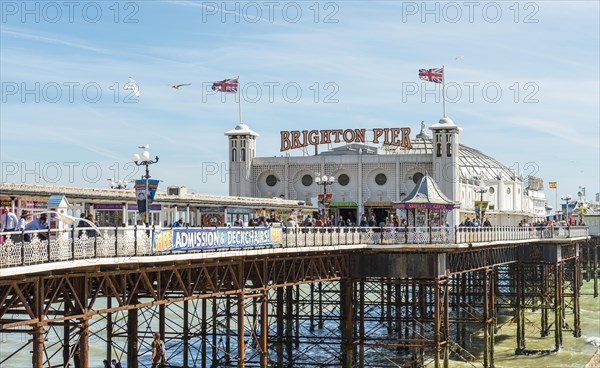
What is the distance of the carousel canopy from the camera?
5153 cm

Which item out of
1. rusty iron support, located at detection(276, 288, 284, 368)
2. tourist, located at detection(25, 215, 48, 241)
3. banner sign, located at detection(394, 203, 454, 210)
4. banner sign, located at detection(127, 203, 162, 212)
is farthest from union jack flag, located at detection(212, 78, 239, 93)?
tourist, located at detection(25, 215, 48, 241)

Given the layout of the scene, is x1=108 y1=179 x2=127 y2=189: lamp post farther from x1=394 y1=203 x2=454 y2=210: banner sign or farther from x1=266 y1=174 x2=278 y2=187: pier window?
x1=266 y1=174 x2=278 y2=187: pier window

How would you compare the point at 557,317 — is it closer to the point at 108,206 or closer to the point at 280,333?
the point at 280,333

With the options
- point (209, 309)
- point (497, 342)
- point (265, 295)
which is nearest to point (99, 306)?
point (209, 309)

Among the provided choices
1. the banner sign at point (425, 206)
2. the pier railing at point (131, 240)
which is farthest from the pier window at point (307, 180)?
the banner sign at point (425, 206)

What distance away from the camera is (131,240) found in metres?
28.9

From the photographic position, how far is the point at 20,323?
25.2 metres

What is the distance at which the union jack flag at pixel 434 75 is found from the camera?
3339 inches

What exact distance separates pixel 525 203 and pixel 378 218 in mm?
53009

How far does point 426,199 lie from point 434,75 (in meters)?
34.9

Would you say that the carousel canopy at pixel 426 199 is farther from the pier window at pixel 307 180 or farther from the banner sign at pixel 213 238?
the pier window at pixel 307 180

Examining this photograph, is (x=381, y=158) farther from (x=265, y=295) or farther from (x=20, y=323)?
(x=20, y=323)

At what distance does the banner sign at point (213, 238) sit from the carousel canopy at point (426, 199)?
14031 millimetres

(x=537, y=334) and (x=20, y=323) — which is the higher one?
(x=20, y=323)
